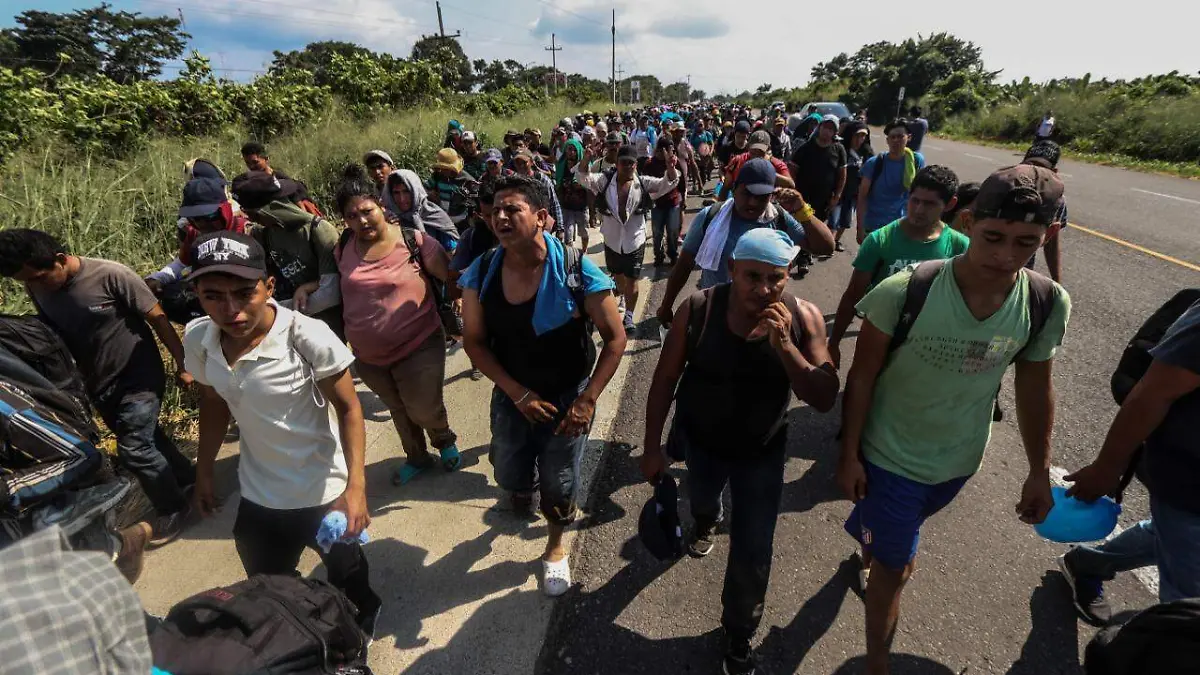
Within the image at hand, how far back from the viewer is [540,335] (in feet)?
7.73

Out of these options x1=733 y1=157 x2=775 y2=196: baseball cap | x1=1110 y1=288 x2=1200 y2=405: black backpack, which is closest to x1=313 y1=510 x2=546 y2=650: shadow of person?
x1=733 y1=157 x2=775 y2=196: baseball cap

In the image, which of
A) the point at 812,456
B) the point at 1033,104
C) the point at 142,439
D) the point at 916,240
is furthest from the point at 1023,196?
the point at 1033,104

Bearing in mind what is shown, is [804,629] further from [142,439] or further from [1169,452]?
[142,439]

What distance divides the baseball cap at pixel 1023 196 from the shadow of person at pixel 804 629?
5.86 ft

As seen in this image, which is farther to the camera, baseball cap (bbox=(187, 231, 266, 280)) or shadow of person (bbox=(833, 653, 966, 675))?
shadow of person (bbox=(833, 653, 966, 675))

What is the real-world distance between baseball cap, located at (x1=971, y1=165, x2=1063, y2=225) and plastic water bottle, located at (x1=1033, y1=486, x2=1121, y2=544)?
3.59 ft

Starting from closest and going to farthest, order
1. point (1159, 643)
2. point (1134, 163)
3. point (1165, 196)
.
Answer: point (1159, 643) → point (1165, 196) → point (1134, 163)

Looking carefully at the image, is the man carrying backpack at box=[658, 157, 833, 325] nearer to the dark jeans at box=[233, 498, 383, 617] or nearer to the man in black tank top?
the man in black tank top

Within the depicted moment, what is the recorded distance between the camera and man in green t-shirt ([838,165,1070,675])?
1.63 m

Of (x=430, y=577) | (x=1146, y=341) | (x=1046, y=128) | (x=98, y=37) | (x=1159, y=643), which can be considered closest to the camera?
(x=1159, y=643)

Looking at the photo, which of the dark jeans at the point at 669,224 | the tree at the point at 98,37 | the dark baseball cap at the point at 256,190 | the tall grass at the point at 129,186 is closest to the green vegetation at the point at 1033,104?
the dark jeans at the point at 669,224

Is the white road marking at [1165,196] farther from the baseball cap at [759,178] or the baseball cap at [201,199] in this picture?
the baseball cap at [201,199]

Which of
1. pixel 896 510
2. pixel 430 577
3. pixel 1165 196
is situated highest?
pixel 1165 196

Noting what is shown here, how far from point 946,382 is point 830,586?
1.26m
